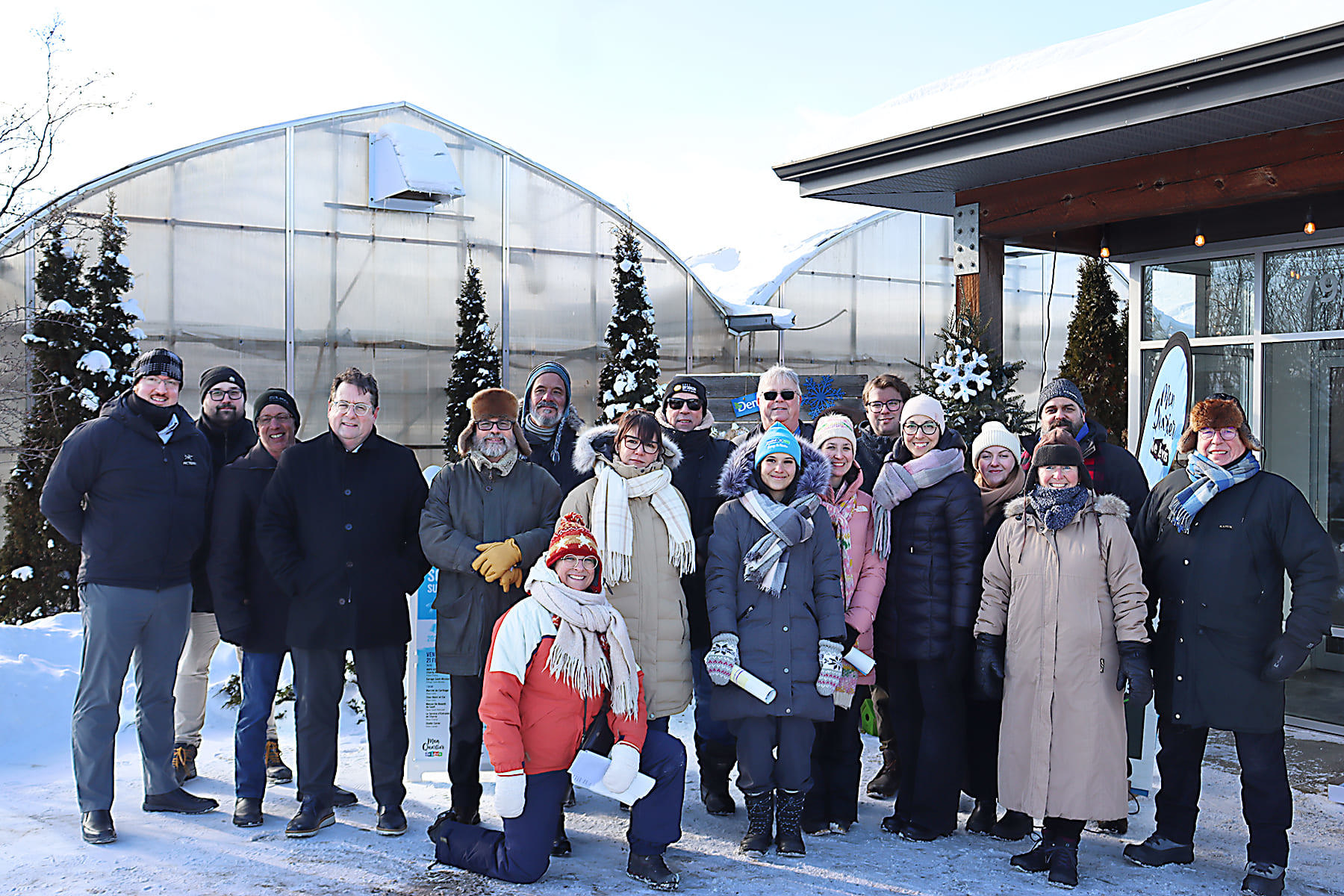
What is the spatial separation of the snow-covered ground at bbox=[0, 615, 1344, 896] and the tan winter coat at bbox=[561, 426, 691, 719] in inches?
26.4

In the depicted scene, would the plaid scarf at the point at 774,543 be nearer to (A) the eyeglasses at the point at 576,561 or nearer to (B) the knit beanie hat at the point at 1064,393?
(A) the eyeglasses at the point at 576,561

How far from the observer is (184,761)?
5.01 metres

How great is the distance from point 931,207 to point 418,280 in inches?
302

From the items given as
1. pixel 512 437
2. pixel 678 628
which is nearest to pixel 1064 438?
pixel 678 628

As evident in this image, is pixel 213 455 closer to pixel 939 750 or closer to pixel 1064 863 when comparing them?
pixel 939 750

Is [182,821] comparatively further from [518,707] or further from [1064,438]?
[1064,438]

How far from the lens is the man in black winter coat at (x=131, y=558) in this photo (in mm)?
4340

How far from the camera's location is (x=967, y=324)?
6.86 m

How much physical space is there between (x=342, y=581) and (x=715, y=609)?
1535 mm

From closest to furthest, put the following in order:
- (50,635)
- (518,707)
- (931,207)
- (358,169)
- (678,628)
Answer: (518,707) < (678,628) < (50,635) < (931,207) < (358,169)

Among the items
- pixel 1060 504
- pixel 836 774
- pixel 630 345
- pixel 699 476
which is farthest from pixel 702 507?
pixel 630 345

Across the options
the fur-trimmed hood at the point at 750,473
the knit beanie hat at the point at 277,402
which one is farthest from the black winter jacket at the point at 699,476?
the knit beanie hat at the point at 277,402

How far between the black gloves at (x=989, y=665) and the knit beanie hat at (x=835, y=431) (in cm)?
101

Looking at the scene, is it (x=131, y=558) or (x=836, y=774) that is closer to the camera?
(x=131, y=558)
